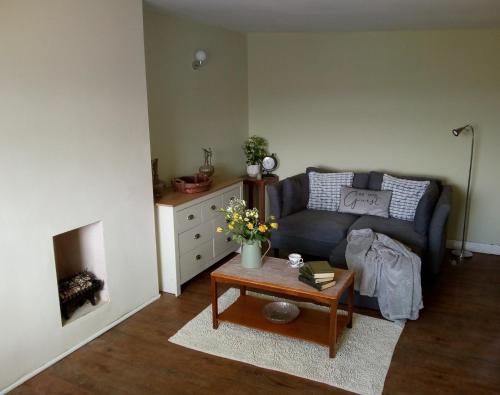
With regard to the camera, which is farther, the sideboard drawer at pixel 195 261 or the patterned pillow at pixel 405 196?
the patterned pillow at pixel 405 196

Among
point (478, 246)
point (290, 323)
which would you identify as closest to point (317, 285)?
point (290, 323)

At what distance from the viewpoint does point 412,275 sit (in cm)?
313

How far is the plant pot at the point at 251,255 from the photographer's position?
3064mm

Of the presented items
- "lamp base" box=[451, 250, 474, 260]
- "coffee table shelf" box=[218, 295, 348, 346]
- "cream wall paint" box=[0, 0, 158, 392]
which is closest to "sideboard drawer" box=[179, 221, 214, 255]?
"cream wall paint" box=[0, 0, 158, 392]

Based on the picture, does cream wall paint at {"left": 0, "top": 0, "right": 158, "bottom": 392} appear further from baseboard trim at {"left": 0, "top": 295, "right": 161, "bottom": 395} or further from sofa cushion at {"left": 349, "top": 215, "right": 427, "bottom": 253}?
sofa cushion at {"left": 349, "top": 215, "right": 427, "bottom": 253}

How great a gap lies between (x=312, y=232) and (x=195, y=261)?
3.60 ft

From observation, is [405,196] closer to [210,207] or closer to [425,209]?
[425,209]

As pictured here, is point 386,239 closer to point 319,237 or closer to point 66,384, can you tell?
point 319,237

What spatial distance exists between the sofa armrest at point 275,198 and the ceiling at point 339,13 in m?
1.53

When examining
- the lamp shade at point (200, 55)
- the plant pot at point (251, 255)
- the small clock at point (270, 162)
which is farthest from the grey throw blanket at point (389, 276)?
the lamp shade at point (200, 55)

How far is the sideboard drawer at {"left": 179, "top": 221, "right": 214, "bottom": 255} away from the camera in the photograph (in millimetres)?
3672

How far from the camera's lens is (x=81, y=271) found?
324cm

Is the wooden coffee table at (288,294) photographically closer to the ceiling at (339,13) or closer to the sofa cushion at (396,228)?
the sofa cushion at (396,228)

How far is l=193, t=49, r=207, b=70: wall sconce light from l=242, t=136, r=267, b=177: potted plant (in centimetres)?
123
